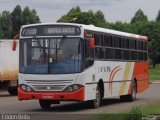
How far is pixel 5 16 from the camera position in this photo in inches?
4614

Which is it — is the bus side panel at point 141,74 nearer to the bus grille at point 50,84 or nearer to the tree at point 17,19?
the bus grille at point 50,84

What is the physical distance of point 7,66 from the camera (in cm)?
3466

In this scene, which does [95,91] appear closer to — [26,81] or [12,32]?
[26,81]

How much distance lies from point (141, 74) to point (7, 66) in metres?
7.34

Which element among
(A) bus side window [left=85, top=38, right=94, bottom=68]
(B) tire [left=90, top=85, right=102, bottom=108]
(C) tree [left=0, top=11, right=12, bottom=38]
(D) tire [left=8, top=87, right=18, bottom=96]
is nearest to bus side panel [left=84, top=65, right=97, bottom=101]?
(A) bus side window [left=85, top=38, right=94, bottom=68]

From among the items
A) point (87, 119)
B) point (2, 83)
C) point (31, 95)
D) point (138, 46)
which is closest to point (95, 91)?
point (31, 95)

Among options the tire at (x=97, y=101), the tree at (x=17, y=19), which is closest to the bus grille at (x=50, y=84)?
the tire at (x=97, y=101)

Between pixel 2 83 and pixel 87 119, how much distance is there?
54.0 feet

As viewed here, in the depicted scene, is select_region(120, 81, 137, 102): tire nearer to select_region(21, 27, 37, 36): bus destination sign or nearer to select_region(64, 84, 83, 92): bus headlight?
select_region(64, 84, 83, 92): bus headlight

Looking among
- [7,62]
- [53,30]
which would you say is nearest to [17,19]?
[7,62]

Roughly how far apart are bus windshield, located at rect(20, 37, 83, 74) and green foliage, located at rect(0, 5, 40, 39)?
89984 millimetres

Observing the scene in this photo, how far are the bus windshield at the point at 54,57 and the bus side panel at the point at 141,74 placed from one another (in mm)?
7739

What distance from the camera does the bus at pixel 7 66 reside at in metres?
34.3

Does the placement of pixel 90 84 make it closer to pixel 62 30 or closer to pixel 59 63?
pixel 59 63
